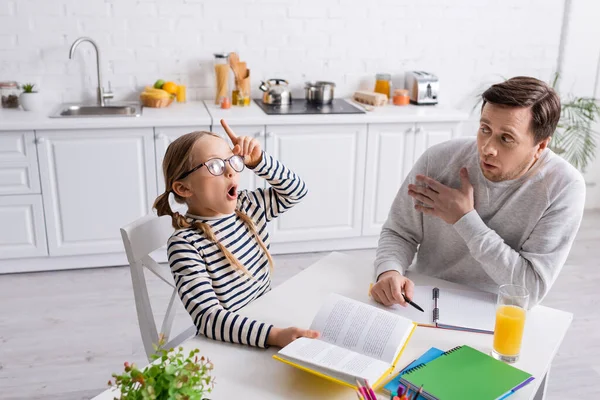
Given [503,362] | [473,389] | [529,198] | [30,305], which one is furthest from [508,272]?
[30,305]

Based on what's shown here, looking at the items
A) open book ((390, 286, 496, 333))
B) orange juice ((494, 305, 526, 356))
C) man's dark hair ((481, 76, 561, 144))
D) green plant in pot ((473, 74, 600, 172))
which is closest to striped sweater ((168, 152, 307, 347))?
open book ((390, 286, 496, 333))

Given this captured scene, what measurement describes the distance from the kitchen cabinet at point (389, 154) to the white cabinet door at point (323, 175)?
5 cm

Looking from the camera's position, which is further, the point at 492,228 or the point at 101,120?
the point at 101,120

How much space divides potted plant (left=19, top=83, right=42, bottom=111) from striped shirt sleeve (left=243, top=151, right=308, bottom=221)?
6.51 ft

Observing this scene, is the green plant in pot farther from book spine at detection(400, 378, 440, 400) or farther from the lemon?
book spine at detection(400, 378, 440, 400)

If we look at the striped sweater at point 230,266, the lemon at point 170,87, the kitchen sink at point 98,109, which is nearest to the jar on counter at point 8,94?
the kitchen sink at point 98,109

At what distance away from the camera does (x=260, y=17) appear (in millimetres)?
3605

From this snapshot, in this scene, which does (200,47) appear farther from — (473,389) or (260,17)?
(473,389)

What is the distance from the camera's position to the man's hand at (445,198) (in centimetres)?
160

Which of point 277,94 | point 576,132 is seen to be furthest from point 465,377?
point 576,132

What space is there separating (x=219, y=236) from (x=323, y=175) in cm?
191

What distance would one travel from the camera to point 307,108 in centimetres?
348

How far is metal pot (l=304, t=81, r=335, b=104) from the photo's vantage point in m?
3.58

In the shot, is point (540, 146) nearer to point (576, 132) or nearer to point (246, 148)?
point (246, 148)
